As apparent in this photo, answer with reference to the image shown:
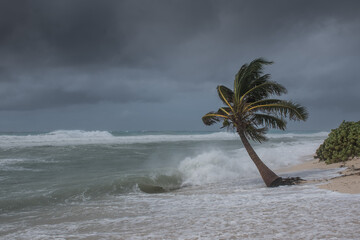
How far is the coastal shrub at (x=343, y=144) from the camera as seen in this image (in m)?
12.6

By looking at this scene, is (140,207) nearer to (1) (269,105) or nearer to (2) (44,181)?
(1) (269,105)

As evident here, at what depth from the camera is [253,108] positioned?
392 inches

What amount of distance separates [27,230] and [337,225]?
5816 millimetres

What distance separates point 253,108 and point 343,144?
6.51m

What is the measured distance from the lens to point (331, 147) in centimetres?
1373

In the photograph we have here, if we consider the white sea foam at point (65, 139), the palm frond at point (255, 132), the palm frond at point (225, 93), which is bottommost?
the white sea foam at point (65, 139)

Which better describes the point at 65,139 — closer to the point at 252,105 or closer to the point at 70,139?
the point at 70,139

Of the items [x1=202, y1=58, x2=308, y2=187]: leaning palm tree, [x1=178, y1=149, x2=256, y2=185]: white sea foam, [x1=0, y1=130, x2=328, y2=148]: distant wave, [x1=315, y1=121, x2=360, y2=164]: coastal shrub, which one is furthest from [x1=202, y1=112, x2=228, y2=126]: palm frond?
[x1=0, y1=130, x2=328, y2=148]: distant wave

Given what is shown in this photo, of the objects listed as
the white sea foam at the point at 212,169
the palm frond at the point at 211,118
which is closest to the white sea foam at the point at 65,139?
the white sea foam at the point at 212,169

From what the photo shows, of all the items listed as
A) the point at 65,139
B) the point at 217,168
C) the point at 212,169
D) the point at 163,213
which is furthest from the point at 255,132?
the point at 65,139

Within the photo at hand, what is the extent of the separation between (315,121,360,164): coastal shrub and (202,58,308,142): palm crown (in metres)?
4.76

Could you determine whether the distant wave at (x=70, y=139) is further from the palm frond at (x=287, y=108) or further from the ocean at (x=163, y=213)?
the palm frond at (x=287, y=108)

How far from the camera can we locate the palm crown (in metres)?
9.90

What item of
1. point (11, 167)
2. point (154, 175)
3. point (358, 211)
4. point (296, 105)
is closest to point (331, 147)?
point (296, 105)
